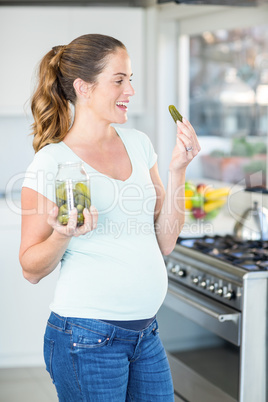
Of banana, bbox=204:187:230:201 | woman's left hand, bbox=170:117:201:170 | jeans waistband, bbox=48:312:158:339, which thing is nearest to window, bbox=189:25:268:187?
banana, bbox=204:187:230:201

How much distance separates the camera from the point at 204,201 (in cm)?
329

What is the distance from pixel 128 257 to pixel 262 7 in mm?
2309

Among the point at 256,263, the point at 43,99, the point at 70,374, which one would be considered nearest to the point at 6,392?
the point at 256,263

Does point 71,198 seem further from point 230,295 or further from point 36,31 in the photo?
point 36,31

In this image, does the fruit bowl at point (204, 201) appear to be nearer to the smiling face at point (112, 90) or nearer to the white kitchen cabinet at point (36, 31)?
the white kitchen cabinet at point (36, 31)

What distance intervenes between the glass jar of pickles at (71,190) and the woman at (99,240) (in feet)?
0.18

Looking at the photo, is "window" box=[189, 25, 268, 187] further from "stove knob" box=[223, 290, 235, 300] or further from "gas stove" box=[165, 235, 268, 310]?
"stove knob" box=[223, 290, 235, 300]

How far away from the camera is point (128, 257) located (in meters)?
1.60

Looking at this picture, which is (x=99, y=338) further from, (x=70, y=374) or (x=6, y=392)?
(x=6, y=392)

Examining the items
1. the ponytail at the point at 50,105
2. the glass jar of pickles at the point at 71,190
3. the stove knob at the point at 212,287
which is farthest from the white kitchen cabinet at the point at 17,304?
the glass jar of pickles at the point at 71,190

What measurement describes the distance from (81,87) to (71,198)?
36cm

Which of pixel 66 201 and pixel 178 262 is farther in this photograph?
pixel 178 262

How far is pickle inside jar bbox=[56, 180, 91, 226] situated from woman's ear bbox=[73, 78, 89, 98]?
0.97 ft

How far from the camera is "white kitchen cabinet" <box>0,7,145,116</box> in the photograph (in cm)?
385
